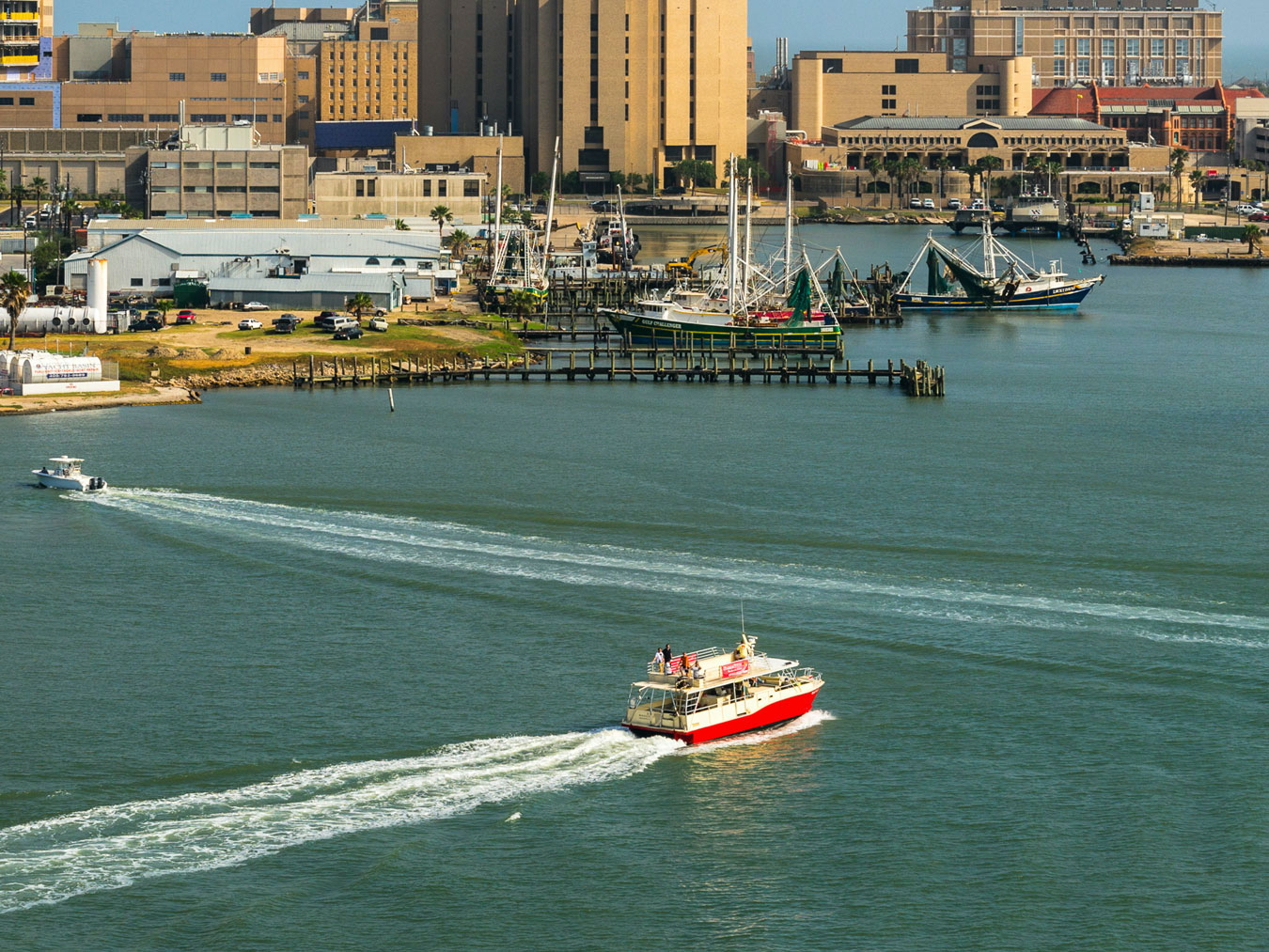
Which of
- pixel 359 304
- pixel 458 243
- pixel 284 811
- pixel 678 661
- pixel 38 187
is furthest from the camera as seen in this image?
pixel 38 187

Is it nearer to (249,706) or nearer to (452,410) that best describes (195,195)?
(452,410)

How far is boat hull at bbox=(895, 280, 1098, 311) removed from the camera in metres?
150

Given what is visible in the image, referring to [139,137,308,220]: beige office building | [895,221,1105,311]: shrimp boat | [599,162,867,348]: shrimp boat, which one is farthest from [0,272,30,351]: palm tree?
[895,221,1105,311]: shrimp boat

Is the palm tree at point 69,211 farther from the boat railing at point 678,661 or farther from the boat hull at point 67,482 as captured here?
the boat railing at point 678,661

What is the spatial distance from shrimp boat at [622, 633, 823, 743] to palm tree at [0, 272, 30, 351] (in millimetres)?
63470

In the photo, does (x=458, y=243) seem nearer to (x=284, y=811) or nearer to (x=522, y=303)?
(x=522, y=303)

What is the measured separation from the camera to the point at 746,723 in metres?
44.8

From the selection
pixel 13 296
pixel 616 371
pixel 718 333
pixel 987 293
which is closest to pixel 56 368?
pixel 13 296

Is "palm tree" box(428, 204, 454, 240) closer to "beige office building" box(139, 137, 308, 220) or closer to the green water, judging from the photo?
"beige office building" box(139, 137, 308, 220)

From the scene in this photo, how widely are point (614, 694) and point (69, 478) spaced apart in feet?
97.3

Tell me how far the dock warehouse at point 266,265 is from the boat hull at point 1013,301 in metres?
38.4

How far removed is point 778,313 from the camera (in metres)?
119

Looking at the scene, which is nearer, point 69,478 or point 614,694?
point 614,694

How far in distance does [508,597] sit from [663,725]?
1152 cm
